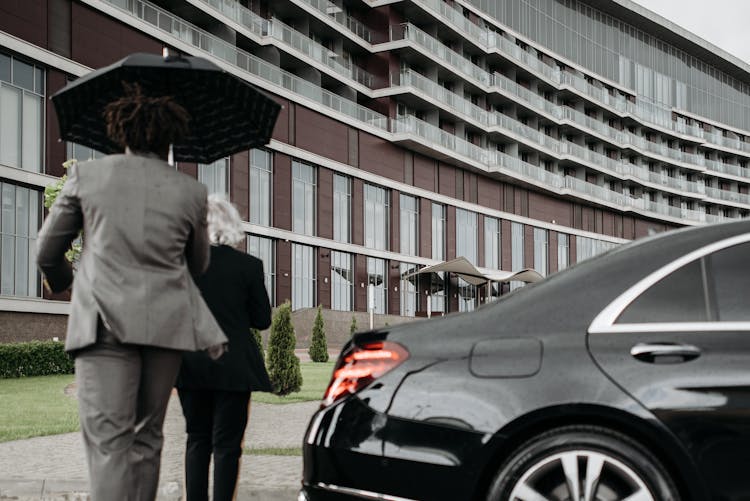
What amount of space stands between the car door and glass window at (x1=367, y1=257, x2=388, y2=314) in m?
43.8

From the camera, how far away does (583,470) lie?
11.0 ft

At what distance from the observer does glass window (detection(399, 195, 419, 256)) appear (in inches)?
1983

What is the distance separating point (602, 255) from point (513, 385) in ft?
2.44

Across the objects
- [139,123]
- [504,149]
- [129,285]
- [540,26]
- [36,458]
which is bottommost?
[36,458]

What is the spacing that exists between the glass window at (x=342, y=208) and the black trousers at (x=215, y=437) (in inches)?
1587

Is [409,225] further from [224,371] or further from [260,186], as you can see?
[224,371]

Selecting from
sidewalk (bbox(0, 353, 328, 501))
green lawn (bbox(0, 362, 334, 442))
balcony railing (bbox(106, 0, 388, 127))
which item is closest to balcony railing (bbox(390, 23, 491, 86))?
balcony railing (bbox(106, 0, 388, 127))

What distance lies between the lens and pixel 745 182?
8675 centimetres

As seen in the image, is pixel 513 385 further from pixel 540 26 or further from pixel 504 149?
pixel 540 26

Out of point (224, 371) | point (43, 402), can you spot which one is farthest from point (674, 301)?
point (43, 402)

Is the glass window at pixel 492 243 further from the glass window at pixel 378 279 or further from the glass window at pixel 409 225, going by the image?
the glass window at pixel 378 279

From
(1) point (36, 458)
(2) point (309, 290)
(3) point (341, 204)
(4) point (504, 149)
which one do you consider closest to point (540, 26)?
(4) point (504, 149)

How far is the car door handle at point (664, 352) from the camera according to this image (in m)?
3.37

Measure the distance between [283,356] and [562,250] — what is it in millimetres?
53534
